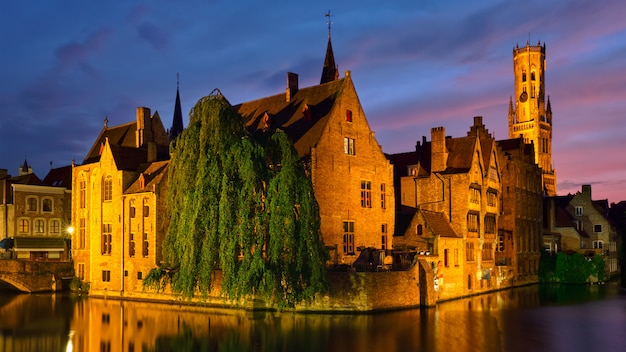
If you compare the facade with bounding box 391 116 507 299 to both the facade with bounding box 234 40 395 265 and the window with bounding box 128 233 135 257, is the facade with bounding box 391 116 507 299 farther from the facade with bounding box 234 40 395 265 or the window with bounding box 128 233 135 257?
the window with bounding box 128 233 135 257

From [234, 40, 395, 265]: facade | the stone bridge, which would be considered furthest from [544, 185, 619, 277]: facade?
the stone bridge

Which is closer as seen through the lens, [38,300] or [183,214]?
[183,214]

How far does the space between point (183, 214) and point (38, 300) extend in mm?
20351

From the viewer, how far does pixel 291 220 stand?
37.1m

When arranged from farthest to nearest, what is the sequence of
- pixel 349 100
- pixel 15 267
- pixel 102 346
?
pixel 15 267
pixel 349 100
pixel 102 346

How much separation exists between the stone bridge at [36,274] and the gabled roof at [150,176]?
1159 cm

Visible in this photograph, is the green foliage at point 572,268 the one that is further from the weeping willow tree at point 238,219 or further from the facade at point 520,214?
the weeping willow tree at point 238,219

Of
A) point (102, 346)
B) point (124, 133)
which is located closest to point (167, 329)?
point (102, 346)

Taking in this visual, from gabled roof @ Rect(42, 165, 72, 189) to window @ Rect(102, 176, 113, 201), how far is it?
617 inches

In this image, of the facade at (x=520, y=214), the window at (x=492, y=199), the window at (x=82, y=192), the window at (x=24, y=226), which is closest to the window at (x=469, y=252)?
the window at (x=492, y=199)

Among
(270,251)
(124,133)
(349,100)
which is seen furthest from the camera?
(124,133)

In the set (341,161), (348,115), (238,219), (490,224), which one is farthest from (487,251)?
(238,219)

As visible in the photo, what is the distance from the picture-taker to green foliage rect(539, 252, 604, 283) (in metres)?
65.8

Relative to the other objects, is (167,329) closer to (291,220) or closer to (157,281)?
(157,281)
